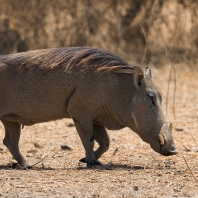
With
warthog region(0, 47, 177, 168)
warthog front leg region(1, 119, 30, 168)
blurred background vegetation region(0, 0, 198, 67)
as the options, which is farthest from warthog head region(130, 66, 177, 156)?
blurred background vegetation region(0, 0, 198, 67)

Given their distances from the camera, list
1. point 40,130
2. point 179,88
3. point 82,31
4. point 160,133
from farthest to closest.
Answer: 1. point 82,31
2. point 179,88
3. point 40,130
4. point 160,133

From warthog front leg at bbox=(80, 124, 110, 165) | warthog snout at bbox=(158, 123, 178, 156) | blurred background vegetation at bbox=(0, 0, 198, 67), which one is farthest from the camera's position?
blurred background vegetation at bbox=(0, 0, 198, 67)

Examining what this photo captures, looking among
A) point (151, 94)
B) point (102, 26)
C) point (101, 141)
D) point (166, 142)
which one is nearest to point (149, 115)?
point (151, 94)

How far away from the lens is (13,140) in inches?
302

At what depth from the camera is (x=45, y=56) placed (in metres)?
7.46

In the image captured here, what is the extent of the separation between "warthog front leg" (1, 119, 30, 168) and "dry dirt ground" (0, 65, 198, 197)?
14 centimetres

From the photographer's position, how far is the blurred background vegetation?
15.0 m


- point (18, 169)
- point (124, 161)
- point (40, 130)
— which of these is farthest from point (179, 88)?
point (18, 169)

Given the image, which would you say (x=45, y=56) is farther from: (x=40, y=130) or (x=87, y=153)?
(x=40, y=130)

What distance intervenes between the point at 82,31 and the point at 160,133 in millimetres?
8440

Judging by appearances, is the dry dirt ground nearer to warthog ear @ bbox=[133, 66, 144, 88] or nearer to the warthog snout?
the warthog snout

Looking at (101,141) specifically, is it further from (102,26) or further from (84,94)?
(102,26)

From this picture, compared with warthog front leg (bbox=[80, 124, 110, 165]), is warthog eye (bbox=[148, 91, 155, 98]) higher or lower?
higher

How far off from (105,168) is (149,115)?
704 mm
